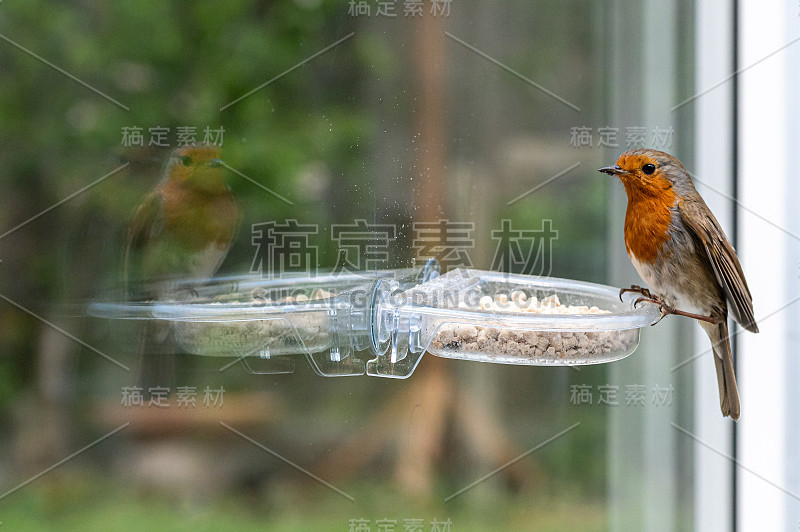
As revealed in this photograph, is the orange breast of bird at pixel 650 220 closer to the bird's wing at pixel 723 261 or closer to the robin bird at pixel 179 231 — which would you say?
the bird's wing at pixel 723 261

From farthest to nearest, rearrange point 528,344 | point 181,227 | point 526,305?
point 181,227
point 526,305
point 528,344

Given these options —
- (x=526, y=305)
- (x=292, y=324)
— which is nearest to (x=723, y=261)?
(x=526, y=305)

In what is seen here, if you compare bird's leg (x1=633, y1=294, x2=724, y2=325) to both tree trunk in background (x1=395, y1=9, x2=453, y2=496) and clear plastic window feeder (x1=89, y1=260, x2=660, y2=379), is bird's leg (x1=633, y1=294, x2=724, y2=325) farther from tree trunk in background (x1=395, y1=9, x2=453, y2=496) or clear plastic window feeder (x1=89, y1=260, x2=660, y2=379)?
tree trunk in background (x1=395, y1=9, x2=453, y2=496)

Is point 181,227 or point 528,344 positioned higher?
point 181,227

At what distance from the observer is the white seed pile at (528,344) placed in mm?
715

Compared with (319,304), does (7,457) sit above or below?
below

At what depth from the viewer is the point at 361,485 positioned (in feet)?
4.09

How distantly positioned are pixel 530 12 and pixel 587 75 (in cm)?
14

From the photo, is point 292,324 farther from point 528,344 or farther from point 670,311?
point 670,311

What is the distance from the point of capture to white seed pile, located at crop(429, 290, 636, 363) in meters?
0.71

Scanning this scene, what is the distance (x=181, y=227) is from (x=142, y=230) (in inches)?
3.1

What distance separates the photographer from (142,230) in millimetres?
1066

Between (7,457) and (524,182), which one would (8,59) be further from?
(524,182)

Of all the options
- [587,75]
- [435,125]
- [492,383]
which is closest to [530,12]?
[587,75]
